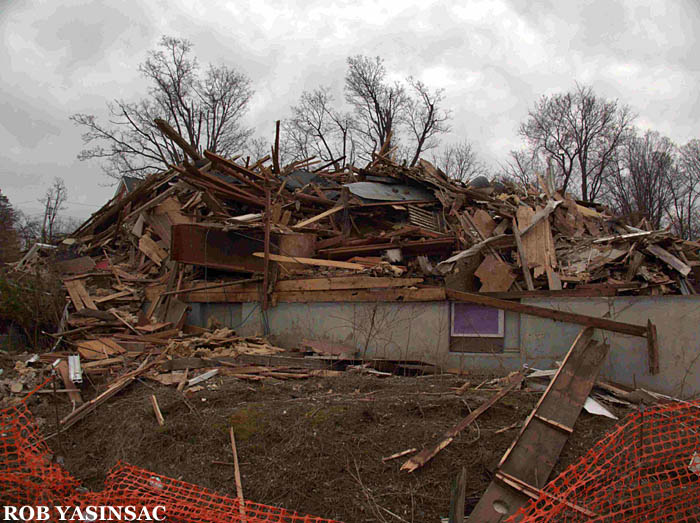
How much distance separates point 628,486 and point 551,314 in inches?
140

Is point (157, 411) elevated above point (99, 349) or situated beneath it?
situated beneath

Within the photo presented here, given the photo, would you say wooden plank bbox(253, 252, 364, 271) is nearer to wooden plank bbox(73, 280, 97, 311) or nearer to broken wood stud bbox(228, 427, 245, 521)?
wooden plank bbox(73, 280, 97, 311)

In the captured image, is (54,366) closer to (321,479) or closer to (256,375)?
(256,375)

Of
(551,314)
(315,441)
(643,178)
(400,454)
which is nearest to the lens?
(400,454)

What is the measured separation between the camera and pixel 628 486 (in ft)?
13.0

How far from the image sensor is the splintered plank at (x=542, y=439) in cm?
396

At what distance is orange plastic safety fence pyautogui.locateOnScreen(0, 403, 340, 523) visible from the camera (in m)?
3.78

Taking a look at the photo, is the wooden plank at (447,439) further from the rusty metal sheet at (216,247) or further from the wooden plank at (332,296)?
the rusty metal sheet at (216,247)

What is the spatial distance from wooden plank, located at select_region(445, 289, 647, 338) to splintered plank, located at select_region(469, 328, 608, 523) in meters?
0.55

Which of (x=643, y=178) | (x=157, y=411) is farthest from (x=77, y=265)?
(x=643, y=178)

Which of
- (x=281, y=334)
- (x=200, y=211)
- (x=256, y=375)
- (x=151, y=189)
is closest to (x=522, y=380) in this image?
(x=256, y=375)

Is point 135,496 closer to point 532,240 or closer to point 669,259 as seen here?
point 532,240

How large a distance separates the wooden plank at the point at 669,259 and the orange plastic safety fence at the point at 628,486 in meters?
3.85

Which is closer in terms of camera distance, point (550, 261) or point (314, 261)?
point (550, 261)
